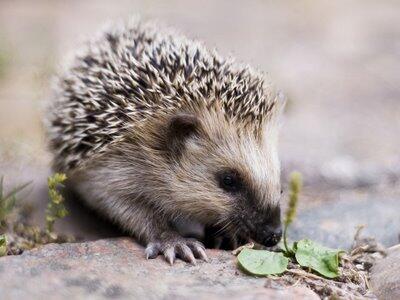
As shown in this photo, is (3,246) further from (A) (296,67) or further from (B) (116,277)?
(A) (296,67)

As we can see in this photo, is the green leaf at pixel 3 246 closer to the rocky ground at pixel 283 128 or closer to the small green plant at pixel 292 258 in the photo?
the rocky ground at pixel 283 128

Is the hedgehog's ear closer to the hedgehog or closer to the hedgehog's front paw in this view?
the hedgehog

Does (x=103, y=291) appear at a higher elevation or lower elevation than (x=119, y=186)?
lower

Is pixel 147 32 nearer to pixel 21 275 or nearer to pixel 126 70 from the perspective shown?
pixel 126 70

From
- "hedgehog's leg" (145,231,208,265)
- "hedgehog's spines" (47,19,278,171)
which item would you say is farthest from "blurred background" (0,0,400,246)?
"hedgehog's leg" (145,231,208,265)

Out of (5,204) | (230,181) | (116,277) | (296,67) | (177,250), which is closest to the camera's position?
(116,277)

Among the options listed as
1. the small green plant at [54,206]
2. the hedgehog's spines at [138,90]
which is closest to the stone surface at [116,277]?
the small green plant at [54,206]

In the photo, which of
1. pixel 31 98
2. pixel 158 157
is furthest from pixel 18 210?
pixel 31 98

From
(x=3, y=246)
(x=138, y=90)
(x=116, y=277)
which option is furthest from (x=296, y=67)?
(x=116, y=277)
